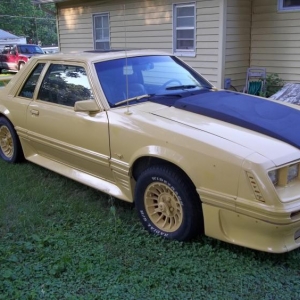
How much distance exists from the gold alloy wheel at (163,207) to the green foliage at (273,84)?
6461 mm

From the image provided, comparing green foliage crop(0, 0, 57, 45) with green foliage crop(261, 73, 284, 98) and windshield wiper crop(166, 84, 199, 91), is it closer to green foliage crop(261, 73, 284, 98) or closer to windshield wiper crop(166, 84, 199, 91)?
green foliage crop(261, 73, 284, 98)

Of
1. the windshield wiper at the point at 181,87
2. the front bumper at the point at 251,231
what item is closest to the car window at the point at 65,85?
the windshield wiper at the point at 181,87

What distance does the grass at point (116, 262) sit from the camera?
2820 mm

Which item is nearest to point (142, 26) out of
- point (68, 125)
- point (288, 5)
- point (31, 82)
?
point (288, 5)

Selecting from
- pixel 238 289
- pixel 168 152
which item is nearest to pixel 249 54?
pixel 168 152

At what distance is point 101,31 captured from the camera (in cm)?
1320

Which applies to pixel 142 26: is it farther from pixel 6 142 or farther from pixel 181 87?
pixel 181 87

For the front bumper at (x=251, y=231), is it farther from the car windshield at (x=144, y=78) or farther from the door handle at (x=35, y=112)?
the door handle at (x=35, y=112)

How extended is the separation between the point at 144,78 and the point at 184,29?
6.62 meters

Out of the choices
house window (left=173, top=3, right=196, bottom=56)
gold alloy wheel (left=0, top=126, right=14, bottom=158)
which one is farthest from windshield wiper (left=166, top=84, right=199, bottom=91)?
house window (left=173, top=3, right=196, bottom=56)

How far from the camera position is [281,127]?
11.0 feet

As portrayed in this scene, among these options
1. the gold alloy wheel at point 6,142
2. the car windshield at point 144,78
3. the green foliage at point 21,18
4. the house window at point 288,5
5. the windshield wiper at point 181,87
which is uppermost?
the green foliage at point 21,18

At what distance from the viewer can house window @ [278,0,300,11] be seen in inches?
348

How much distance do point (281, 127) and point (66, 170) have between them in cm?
245
